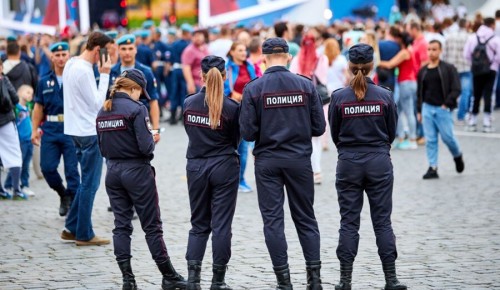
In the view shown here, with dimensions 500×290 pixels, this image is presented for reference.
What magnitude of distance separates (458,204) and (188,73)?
1013cm

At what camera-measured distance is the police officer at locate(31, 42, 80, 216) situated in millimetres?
11617

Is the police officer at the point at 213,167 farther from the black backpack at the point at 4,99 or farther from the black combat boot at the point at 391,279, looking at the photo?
the black backpack at the point at 4,99

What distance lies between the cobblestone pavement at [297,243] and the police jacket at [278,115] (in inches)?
45.2

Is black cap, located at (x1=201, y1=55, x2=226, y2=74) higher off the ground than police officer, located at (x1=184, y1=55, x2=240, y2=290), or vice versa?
black cap, located at (x1=201, y1=55, x2=226, y2=74)

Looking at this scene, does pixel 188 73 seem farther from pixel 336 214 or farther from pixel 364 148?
pixel 364 148

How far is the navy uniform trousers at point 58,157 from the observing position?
1165 centimetres

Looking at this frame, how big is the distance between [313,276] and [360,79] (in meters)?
1.56

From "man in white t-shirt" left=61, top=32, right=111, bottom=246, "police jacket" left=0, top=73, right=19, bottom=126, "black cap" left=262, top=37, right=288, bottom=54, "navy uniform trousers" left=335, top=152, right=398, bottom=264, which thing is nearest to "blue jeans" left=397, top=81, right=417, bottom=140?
"police jacket" left=0, top=73, right=19, bottom=126

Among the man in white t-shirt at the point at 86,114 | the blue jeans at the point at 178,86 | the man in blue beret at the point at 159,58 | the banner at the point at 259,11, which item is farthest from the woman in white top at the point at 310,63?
the banner at the point at 259,11

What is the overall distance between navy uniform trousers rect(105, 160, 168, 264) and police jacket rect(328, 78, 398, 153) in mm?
1554

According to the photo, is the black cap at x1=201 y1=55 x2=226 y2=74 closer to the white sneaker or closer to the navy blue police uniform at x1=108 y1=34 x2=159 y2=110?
the navy blue police uniform at x1=108 y1=34 x2=159 y2=110

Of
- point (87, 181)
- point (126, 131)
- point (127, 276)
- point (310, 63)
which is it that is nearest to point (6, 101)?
point (87, 181)

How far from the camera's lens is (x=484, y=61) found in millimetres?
20469

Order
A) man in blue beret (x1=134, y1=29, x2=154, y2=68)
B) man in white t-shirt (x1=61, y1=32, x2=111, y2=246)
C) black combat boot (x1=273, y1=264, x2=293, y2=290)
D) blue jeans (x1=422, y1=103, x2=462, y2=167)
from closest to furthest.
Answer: black combat boot (x1=273, y1=264, x2=293, y2=290) < man in white t-shirt (x1=61, y1=32, x2=111, y2=246) < blue jeans (x1=422, y1=103, x2=462, y2=167) < man in blue beret (x1=134, y1=29, x2=154, y2=68)
